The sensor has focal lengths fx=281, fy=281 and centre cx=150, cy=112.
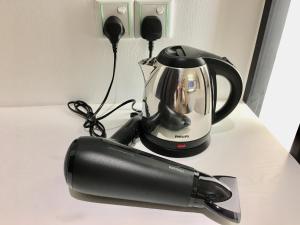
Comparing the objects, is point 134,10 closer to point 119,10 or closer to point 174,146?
point 119,10

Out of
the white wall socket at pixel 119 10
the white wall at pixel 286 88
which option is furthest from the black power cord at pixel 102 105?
the white wall at pixel 286 88

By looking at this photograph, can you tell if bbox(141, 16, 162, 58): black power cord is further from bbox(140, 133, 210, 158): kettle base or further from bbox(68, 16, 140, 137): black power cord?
bbox(140, 133, 210, 158): kettle base

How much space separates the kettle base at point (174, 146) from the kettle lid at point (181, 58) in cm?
16

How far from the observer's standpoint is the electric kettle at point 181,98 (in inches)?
21.6

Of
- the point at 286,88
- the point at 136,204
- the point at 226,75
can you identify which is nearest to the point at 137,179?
the point at 136,204

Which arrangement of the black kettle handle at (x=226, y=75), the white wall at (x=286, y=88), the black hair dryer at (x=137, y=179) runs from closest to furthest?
1. the black hair dryer at (x=137, y=179)
2. the black kettle handle at (x=226, y=75)
3. the white wall at (x=286, y=88)

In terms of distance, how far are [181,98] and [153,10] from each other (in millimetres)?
238

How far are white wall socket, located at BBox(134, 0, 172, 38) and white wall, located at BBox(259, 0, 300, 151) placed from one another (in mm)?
336

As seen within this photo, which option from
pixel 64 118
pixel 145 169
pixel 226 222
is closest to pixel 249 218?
pixel 226 222

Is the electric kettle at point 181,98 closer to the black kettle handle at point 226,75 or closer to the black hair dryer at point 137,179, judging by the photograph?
the black kettle handle at point 226,75

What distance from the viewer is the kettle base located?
→ 1.97 feet

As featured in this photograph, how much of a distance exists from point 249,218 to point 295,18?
567 mm

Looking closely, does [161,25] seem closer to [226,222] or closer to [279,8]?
[279,8]

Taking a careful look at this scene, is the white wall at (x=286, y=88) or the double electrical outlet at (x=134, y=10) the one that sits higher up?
the double electrical outlet at (x=134, y=10)
